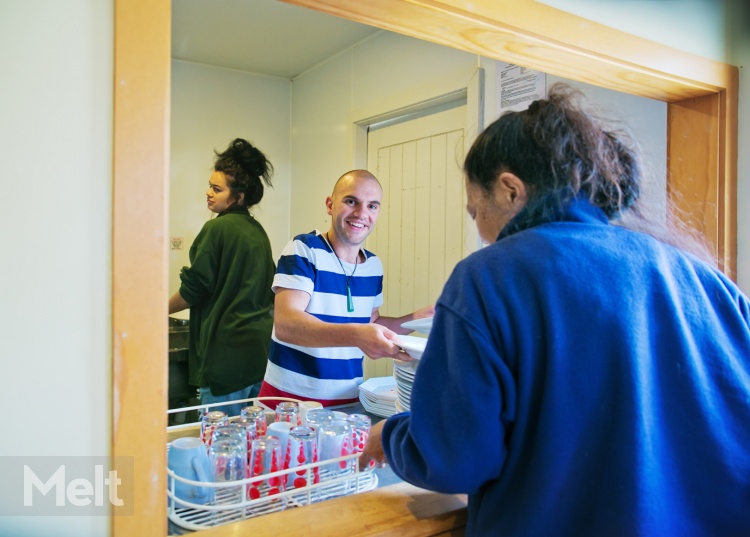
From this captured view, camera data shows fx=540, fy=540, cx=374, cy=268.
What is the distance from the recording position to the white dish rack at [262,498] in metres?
0.76

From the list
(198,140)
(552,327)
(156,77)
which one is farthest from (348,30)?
(552,327)

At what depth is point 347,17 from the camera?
0.94 m

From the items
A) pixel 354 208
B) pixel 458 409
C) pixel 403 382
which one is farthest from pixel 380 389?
pixel 458 409

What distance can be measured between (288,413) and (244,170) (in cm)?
147

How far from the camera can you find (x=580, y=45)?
3.67 ft

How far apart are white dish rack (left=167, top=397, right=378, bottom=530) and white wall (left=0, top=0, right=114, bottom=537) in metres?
0.13

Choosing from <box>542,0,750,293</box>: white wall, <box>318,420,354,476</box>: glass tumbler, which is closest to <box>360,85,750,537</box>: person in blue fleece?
<box>318,420,354,476</box>: glass tumbler

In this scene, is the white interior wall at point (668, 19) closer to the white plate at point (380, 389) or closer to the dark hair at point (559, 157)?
the dark hair at point (559, 157)

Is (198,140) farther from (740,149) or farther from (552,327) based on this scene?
(552,327)

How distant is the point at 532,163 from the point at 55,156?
60cm

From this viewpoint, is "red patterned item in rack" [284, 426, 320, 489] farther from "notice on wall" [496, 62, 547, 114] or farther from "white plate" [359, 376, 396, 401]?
"notice on wall" [496, 62, 547, 114]

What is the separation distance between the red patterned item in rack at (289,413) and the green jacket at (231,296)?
3.74ft

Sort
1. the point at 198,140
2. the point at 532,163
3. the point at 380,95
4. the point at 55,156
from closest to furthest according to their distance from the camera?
the point at 55,156 → the point at 532,163 → the point at 380,95 → the point at 198,140

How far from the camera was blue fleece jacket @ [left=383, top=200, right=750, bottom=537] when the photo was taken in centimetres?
64
